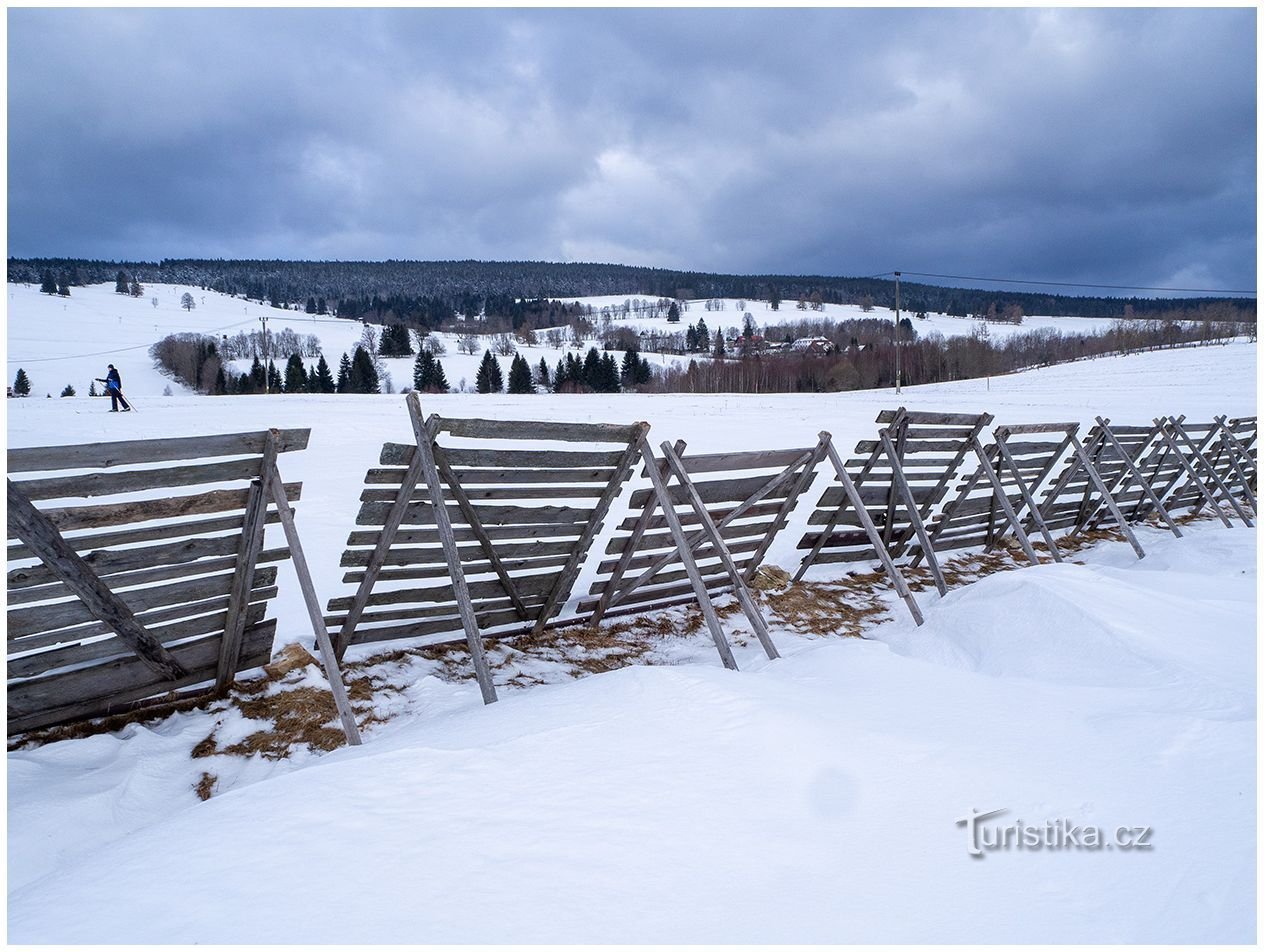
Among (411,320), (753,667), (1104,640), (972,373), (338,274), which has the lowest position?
(753,667)

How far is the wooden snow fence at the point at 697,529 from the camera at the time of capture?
5.87 meters

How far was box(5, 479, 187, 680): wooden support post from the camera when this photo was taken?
3777 millimetres

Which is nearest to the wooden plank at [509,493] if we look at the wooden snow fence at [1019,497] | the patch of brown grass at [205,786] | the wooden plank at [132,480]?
the wooden plank at [132,480]

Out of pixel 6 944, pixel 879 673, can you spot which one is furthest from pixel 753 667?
pixel 6 944

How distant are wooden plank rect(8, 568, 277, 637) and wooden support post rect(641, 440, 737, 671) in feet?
10.0

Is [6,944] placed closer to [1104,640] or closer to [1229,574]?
[1104,640]

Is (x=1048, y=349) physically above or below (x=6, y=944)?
above

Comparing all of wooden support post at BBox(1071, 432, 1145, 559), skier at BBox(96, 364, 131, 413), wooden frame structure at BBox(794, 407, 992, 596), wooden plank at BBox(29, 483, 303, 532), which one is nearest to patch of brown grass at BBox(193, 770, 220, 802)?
wooden plank at BBox(29, 483, 303, 532)

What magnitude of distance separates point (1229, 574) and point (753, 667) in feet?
20.1

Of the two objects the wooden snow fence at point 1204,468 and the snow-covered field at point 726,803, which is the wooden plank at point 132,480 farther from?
the wooden snow fence at point 1204,468

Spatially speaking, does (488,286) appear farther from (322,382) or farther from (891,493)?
(891,493)

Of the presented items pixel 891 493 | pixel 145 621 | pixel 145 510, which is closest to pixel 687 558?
pixel 145 510

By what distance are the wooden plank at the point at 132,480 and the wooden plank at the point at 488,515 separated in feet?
2.81

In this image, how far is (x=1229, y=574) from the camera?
770cm
